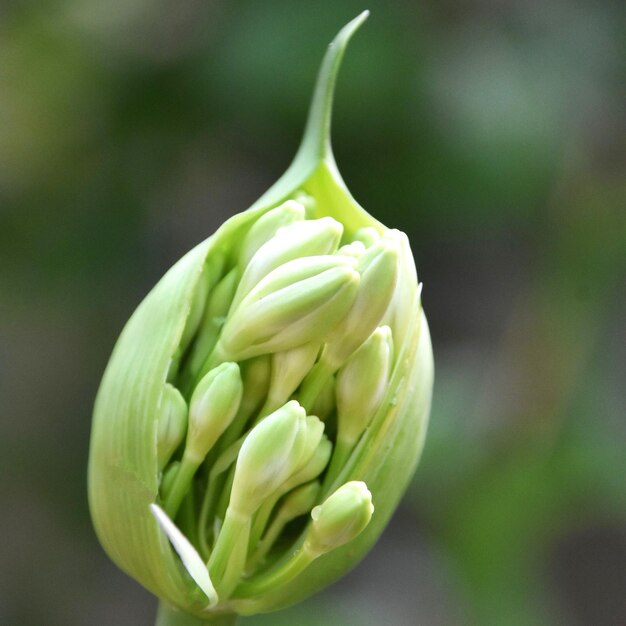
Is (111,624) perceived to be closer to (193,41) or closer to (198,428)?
(193,41)

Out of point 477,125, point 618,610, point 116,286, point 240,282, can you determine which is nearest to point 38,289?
point 116,286

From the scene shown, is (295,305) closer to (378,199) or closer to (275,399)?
(275,399)

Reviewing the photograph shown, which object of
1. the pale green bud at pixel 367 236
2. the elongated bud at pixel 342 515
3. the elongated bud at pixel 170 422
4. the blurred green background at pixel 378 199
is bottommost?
the blurred green background at pixel 378 199

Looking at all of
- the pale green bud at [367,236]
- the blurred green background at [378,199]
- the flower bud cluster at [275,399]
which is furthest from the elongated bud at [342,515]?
the blurred green background at [378,199]

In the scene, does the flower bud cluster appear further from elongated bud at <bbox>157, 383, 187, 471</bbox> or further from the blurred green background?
the blurred green background

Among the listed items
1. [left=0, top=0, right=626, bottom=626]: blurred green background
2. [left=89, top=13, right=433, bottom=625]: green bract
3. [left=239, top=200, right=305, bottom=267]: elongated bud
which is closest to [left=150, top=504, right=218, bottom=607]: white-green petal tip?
[left=89, top=13, right=433, bottom=625]: green bract

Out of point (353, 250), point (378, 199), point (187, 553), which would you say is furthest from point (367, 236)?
point (378, 199)

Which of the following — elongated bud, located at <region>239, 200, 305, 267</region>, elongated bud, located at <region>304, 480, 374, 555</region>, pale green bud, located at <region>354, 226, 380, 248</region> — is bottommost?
elongated bud, located at <region>304, 480, 374, 555</region>

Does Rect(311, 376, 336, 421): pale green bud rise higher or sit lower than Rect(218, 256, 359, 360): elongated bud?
lower

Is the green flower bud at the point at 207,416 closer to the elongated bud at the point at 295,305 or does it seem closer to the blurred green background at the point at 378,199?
the elongated bud at the point at 295,305
